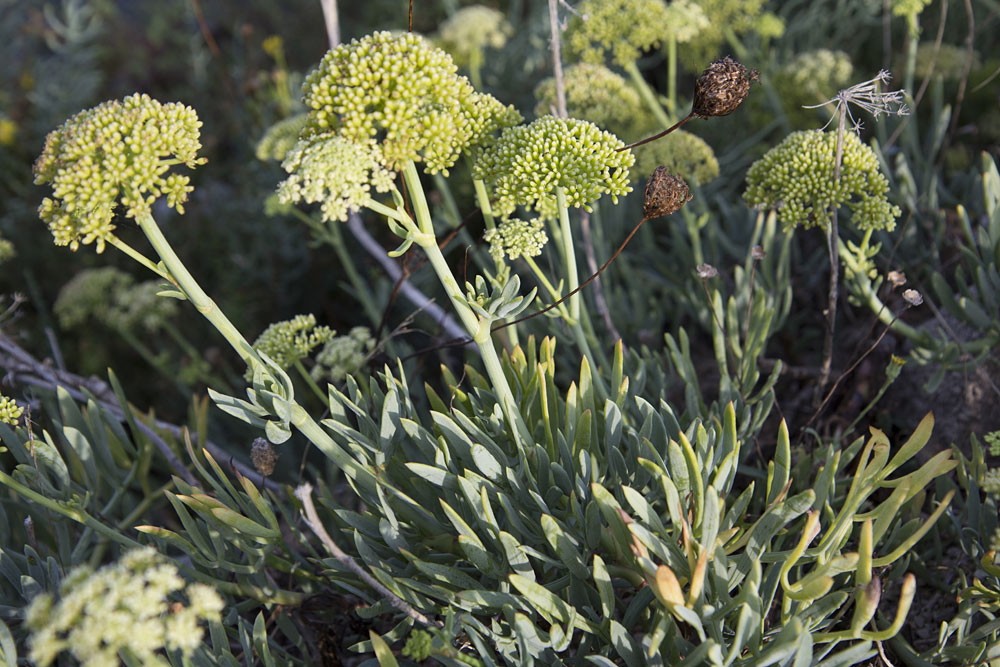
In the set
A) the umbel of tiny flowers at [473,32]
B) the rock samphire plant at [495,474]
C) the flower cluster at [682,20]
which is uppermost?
the umbel of tiny flowers at [473,32]

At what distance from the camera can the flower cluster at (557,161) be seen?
1656 mm

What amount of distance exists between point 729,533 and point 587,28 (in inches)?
72.7

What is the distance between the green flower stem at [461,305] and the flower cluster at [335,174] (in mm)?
118

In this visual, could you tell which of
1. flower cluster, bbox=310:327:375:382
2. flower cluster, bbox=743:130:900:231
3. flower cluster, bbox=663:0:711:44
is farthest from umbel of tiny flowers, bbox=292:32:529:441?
flower cluster, bbox=663:0:711:44

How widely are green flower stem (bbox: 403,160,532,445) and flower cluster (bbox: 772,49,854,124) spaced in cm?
224

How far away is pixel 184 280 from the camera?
151cm

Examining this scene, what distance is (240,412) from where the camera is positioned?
67.7 inches

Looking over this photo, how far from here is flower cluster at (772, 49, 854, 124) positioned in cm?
315

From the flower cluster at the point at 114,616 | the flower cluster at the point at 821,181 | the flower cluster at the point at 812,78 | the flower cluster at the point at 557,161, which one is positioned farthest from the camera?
the flower cluster at the point at 812,78

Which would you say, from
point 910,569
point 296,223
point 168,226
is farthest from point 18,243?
point 910,569

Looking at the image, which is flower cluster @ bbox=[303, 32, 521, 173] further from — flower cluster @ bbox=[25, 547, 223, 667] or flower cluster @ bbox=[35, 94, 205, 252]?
flower cluster @ bbox=[25, 547, 223, 667]

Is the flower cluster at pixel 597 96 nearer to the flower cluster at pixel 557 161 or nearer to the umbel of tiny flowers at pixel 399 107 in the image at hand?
the flower cluster at pixel 557 161

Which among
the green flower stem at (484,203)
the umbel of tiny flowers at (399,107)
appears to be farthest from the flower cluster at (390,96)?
the green flower stem at (484,203)

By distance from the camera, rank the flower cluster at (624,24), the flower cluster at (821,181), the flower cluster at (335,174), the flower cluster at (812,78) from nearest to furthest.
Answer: the flower cluster at (335,174)
the flower cluster at (821,181)
the flower cluster at (624,24)
the flower cluster at (812,78)
